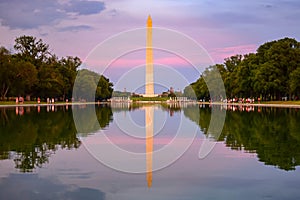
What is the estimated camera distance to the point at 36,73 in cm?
7588

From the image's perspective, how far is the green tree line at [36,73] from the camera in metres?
72.2

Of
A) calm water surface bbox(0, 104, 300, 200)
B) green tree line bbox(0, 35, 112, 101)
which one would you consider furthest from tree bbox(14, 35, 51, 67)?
calm water surface bbox(0, 104, 300, 200)

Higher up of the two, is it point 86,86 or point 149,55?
point 149,55

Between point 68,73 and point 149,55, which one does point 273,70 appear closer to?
point 149,55

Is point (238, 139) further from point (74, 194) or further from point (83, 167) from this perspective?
point (74, 194)

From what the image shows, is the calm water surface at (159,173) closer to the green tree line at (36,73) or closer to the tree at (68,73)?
the green tree line at (36,73)

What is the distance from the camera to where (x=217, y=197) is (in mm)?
8102

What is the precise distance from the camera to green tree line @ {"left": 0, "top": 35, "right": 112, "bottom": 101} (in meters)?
72.2

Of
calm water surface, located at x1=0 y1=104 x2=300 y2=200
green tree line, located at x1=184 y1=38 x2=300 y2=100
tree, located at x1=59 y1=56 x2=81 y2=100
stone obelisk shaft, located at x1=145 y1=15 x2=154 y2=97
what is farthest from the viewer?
tree, located at x1=59 y1=56 x2=81 y2=100

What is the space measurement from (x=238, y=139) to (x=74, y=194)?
33.8 ft

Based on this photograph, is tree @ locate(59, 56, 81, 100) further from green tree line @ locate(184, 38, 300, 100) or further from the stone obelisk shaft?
green tree line @ locate(184, 38, 300, 100)

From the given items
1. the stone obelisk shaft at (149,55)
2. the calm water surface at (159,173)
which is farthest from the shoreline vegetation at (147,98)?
the calm water surface at (159,173)

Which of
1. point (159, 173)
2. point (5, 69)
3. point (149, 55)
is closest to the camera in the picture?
point (159, 173)

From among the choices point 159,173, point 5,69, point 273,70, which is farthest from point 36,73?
point 159,173
